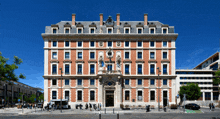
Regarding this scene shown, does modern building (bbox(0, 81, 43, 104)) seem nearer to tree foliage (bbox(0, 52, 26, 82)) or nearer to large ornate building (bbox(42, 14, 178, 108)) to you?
Answer: tree foliage (bbox(0, 52, 26, 82))

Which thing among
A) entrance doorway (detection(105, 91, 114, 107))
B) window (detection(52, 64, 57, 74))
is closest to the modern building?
window (detection(52, 64, 57, 74))

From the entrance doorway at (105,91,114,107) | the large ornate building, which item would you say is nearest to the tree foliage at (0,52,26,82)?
the large ornate building

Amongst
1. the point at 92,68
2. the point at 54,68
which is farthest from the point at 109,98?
the point at 54,68

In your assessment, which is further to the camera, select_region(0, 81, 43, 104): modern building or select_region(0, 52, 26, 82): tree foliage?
select_region(0, 81, 43, 104): modern building

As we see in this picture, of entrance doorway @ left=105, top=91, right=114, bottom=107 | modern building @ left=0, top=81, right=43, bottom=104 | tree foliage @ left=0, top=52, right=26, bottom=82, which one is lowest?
modern building @ left=0, top=81, right=43, bottom=104

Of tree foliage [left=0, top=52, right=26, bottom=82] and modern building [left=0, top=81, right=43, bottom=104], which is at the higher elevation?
tree foliage [left=0, top=52, right=26, bottom=82]

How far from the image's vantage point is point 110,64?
55.7m

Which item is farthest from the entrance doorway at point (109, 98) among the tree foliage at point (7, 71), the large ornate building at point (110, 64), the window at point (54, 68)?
the tree foliage at point (7, 71)

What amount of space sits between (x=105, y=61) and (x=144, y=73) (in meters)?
10.1

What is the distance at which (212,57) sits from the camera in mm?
118750

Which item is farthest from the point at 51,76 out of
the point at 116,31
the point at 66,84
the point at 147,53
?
the point at 147,53

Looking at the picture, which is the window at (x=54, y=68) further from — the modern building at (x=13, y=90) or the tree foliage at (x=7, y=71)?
the modern building at (x=13, y=90)

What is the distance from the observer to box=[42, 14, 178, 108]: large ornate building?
5469cm

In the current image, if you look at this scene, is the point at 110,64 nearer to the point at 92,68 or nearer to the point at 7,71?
the point at 92,68
